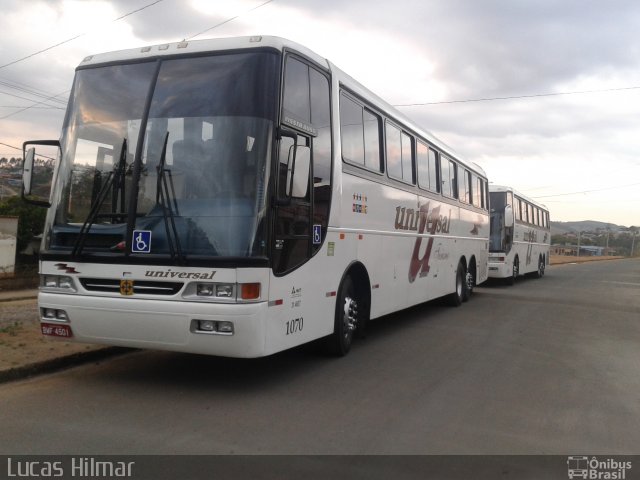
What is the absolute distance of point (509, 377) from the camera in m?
7.11

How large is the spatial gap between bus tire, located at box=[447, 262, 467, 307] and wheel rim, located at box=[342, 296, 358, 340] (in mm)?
6440

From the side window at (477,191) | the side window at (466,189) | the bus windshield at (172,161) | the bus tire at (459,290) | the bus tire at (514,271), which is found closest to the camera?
the bus windshield at (172,161)

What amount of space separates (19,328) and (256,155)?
15.2 ft

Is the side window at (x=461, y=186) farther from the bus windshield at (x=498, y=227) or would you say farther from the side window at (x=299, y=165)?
the side window at (x=299, y=165)

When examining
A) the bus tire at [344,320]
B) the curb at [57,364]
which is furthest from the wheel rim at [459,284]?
the curb at [57,364]

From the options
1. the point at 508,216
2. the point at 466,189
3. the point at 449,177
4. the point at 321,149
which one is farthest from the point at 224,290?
the point at 508,216

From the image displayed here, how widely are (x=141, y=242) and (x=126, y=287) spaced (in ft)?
1.50

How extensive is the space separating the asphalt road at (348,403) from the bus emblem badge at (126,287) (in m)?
0.99

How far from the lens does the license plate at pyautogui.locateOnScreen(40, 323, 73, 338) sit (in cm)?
596

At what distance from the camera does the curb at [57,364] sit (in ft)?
20.0

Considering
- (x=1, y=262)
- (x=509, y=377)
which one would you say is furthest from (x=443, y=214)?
(x=1, y=262)

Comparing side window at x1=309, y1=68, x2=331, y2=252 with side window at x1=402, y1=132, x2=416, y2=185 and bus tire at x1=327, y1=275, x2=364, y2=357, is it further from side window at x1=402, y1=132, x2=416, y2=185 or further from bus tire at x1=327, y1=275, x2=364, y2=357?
side window at x1=402, y1=132, x2=416, y2=185

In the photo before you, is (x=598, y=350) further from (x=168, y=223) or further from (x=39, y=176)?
(x=39, y=176)
